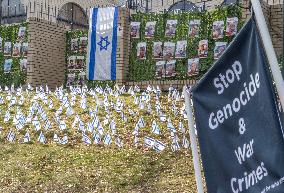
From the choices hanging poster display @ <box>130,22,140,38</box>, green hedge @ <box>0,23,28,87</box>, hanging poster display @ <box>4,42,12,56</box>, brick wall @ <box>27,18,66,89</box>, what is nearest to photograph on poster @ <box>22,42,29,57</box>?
green hedge @ <box>0,23,28,87</box>

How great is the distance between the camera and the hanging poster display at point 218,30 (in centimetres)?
1673

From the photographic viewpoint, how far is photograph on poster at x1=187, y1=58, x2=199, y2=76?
17.1 metres

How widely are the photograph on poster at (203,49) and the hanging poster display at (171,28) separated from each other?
1143 mm

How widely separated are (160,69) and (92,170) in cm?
926

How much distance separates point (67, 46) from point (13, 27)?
2.38m

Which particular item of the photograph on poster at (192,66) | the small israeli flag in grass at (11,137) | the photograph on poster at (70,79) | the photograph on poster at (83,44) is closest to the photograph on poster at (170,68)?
the photograph on poster at (192,66)

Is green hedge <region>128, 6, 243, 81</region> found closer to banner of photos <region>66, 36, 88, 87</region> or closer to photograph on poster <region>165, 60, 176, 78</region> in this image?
photograph on poster <region>165, 60, 176, 78</region>

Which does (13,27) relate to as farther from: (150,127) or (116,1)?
(116,1)

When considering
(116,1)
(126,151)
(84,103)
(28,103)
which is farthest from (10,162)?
(116,1)

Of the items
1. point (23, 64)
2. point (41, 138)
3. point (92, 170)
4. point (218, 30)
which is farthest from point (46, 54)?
point (92, 170)

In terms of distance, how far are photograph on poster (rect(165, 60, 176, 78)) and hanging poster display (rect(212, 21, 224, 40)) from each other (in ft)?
5.74

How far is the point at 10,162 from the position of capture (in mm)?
9539

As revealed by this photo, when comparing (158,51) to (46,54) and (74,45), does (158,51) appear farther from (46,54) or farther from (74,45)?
(46,54)

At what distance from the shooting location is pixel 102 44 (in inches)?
731
